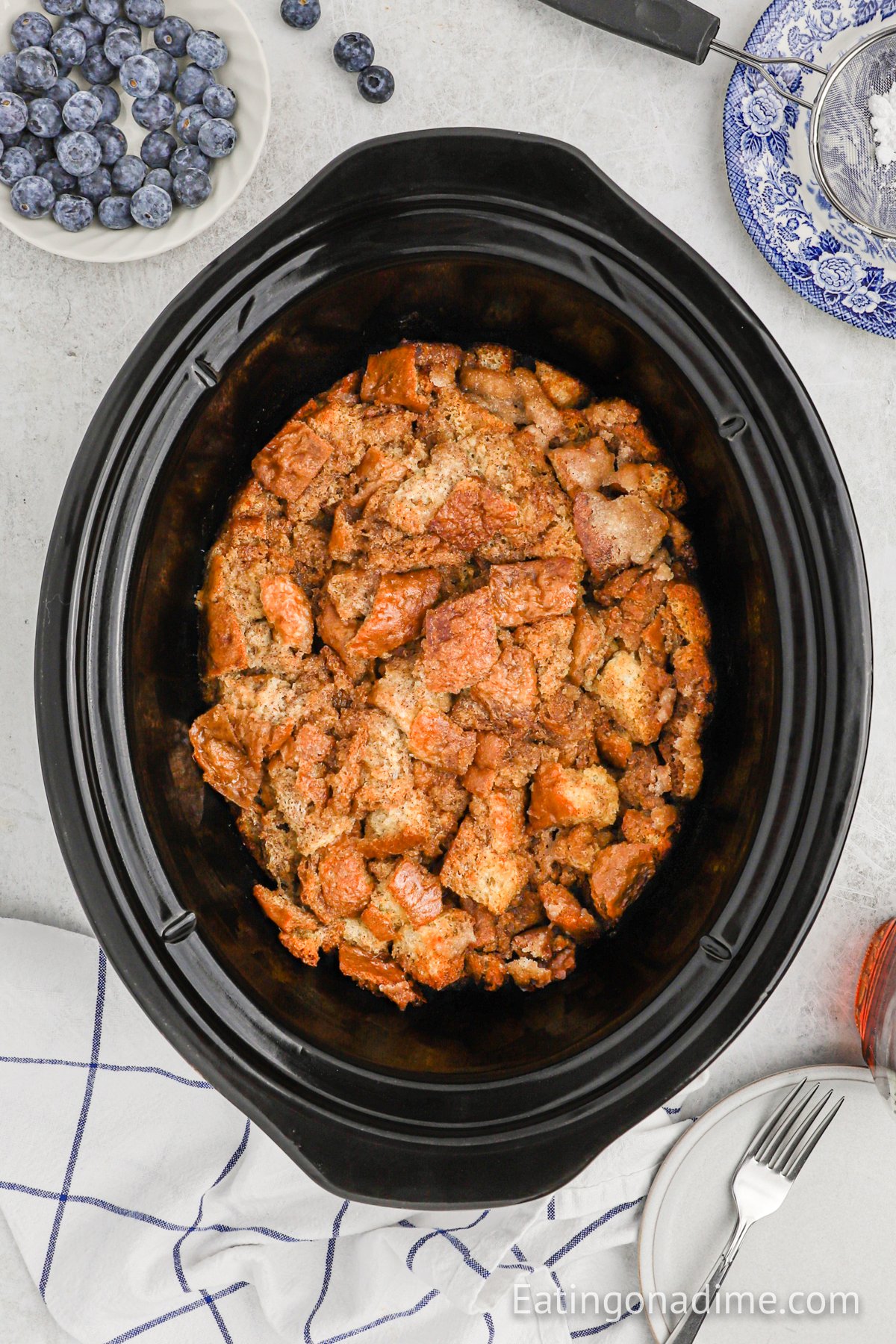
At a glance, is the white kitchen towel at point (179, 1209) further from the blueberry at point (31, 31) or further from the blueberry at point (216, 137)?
the blueberry at point (31, 31)

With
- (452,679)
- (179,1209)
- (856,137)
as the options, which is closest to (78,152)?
(452,679)

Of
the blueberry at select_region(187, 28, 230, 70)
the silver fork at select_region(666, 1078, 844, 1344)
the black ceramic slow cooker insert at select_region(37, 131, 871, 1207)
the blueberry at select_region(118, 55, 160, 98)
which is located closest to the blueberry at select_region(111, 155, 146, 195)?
the blueberry at select_region(118, 55, 160, 98)

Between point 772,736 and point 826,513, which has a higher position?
point 826,513

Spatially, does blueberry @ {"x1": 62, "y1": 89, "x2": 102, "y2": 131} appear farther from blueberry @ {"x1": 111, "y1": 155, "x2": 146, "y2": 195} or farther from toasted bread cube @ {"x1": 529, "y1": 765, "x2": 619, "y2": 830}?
toasted bread cube @ {"x1": 529, "y1": 765, "x2": 619, "y2": 830}

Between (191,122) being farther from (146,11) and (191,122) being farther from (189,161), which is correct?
(146,11)

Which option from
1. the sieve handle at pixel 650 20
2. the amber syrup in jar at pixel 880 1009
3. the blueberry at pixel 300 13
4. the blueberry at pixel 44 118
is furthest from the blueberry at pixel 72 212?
the amber syrup in jar at pixel 880 1009

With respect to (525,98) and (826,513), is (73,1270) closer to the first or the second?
(826,513)

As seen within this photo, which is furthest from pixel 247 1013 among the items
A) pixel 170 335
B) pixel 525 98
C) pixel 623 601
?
pixel 525 98

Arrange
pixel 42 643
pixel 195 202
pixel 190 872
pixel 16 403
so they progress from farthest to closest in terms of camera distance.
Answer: pixel 16 403
pixel 195 202
pixel 190 872
pixel 42 643

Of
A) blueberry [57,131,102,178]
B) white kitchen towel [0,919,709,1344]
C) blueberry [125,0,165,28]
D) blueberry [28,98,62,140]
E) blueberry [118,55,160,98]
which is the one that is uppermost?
blueberry [125,0,165,28]
